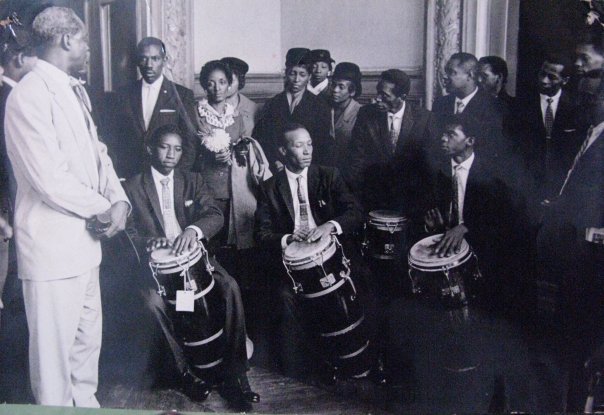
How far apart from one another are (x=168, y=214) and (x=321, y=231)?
2.71 ft

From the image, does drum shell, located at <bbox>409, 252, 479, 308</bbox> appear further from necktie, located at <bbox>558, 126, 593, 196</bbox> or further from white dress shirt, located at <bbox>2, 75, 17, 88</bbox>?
white dress shirt, located at <bbox>2, 75, 17, 88</bbox>

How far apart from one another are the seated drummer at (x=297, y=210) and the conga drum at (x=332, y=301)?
5cm

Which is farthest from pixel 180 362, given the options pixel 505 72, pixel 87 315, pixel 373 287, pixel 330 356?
pixel 505 72

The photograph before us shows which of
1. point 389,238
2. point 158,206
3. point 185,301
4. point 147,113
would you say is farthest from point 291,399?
point 147,113

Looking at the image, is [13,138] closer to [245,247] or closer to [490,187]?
[245,247]

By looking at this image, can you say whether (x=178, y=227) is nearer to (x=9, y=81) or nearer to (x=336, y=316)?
(x=336, y=316)

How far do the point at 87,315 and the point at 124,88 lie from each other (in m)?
1.24

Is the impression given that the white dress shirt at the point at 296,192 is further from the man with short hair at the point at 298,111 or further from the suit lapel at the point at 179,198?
the suit lapel at the point at 179,198

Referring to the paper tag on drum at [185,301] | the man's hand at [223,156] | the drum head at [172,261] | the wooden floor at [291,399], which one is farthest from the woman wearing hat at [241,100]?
the wooden floor at [291,399]

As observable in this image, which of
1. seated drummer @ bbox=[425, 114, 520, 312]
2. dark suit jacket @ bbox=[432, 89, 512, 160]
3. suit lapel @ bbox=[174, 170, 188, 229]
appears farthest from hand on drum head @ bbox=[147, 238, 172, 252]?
dark suit jacket @ bbox=[432, 89, 512, 160]

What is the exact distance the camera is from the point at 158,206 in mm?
3908

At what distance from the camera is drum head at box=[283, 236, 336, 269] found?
12.4 ft

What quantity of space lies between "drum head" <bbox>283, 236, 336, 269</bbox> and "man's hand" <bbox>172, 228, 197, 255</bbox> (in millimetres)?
492

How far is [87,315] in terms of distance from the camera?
3912 mm
